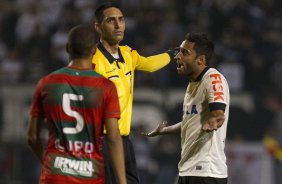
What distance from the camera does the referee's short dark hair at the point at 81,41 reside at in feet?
16.6

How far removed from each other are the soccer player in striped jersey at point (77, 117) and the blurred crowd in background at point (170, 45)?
786cm

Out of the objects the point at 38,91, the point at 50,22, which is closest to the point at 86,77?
the point at 38,91

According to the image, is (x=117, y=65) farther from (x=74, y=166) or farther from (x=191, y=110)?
(x=74, y=166)

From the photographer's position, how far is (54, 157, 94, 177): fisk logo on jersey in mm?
5117

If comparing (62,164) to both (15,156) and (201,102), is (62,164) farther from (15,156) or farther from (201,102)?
(15,156)

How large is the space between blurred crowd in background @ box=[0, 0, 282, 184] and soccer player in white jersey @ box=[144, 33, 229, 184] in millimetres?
6509

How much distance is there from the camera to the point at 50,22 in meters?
15.6

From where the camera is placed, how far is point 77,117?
5.06 metres

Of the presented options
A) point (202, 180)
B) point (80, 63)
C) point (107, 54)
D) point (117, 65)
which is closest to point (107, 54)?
point (107, 54)

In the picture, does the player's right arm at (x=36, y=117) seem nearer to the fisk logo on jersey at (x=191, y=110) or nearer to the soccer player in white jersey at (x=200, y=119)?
the soccer player in white jersey at (x=200, y=119)

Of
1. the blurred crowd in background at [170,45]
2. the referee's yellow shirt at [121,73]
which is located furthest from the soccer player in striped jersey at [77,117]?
the blurred crowd in background at [170,45]

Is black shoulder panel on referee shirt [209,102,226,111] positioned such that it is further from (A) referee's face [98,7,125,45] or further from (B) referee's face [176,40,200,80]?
(A) referee's face [98,7,125,45]

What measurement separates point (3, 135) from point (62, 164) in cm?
859

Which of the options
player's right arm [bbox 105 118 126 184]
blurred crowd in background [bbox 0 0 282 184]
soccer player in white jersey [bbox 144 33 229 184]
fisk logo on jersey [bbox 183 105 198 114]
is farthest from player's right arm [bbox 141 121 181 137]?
blurred crowd in background [bbox 0 0 282 184]
